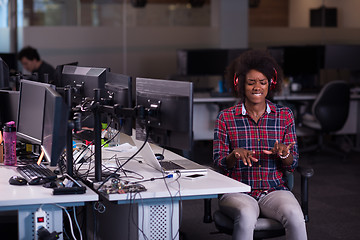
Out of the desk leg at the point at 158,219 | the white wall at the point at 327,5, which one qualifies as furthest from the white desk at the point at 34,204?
the white wall at the point at 327,5

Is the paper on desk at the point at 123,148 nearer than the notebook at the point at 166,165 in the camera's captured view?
No

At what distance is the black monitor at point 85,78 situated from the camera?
10.8 feet

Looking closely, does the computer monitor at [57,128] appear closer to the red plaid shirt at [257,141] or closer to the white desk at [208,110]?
the red plaid shirt at [257,141]

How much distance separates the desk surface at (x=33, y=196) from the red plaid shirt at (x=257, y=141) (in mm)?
889

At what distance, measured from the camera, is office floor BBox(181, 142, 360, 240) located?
4.27 meters

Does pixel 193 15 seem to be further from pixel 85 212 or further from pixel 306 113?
pixel 85 212

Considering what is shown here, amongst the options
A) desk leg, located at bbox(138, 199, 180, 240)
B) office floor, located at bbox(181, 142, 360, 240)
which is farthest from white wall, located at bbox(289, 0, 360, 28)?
desk leg, located at bbox(138, 199, 180, 240)

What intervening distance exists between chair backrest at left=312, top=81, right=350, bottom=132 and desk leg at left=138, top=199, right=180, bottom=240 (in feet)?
15.2

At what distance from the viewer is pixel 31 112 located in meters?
3.18

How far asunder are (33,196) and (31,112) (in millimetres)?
762

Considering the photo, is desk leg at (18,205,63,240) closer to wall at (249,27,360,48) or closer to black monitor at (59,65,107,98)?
black monitor at (59,65,107,98)

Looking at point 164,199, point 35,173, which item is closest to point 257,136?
point 164,199

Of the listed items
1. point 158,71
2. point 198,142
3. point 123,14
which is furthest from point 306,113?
point 123,14

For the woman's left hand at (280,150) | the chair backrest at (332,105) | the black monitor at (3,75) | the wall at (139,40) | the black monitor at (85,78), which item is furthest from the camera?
the wall at (139,40)
